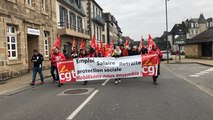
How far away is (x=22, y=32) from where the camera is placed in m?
17.7

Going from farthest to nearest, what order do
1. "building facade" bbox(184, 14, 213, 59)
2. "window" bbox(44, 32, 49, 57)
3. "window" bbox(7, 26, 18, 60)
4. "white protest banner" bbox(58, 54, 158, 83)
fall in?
"building facade" bbox(184, 14, 213, 59), "window" bbox(44, 32, 49, 57), "window" bbox(7, 26, 18, 60), "white protest banner" bbox(58, 54, 158, 83)

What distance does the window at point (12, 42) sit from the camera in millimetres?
16266

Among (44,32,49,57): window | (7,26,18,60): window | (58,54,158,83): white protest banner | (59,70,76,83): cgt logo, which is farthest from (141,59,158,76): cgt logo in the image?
(44,32,49,57): window

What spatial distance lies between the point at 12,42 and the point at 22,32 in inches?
49.8

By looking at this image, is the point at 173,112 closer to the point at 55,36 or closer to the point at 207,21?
the point at 55,36

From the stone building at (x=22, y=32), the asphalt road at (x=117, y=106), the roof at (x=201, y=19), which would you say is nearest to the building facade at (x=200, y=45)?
the stone building at (x=22, y=32)

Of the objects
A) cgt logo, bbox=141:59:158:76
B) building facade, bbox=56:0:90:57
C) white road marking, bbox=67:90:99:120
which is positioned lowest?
white road marking, bbox=67:90:99:120

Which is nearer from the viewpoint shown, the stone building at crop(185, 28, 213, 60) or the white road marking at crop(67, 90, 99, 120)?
the white road marking at crop(67, 90, 99, 120)

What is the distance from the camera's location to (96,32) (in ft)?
151

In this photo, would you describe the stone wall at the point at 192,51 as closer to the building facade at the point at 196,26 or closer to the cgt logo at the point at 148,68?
the cgt logo at the point at 148,68

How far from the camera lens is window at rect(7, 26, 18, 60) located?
53.4 feet

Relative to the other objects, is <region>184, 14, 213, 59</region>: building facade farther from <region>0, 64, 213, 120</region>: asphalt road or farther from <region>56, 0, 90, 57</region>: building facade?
<region>0, 64, 213, 120</region>: asphalt road

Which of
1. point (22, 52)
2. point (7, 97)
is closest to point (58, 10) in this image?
point (22, 52)

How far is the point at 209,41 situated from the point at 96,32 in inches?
776
